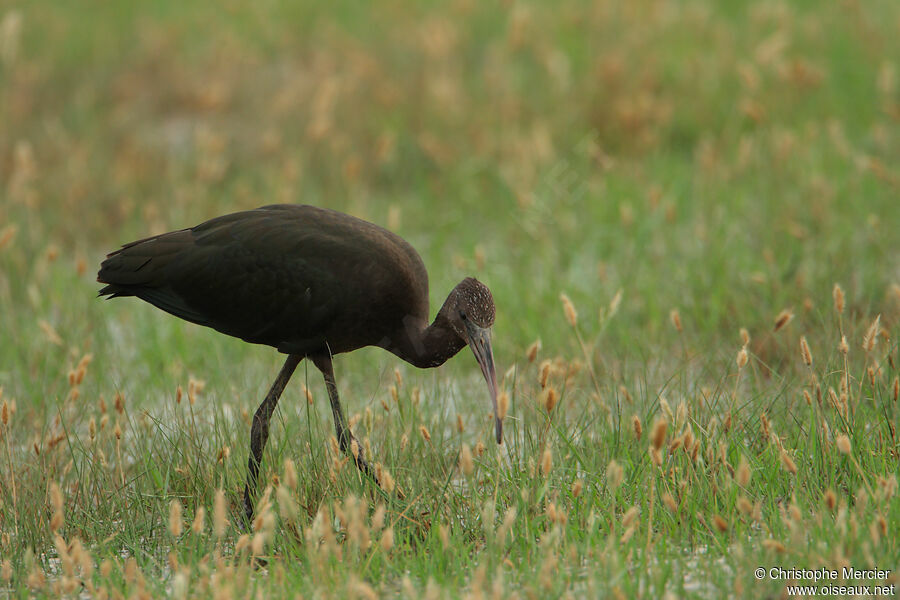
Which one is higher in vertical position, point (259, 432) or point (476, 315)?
point (476, 315)

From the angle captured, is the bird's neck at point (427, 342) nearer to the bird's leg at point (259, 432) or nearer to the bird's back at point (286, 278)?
the bird's back at point (286, 278)

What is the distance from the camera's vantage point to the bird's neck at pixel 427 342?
444cm

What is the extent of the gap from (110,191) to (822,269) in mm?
5053

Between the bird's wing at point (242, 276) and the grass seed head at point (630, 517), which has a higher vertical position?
the bird's wing at point (242, 276)

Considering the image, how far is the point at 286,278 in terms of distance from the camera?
4.50 meters

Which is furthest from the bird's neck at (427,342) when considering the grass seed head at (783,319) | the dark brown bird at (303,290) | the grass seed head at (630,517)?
the grass seed head at (630,517)

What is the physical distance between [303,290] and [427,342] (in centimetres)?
52

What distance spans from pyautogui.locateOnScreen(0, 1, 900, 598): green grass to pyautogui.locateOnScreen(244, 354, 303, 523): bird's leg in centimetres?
5

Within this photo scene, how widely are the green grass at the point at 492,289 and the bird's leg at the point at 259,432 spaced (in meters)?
0.05

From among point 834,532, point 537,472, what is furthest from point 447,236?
point 834,532

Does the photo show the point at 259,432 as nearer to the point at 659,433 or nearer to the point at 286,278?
the point at 286,278

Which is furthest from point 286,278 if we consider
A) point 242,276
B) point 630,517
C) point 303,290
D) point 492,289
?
point 492,289

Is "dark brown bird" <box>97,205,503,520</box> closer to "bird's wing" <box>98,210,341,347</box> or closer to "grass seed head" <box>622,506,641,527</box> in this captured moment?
"bird's wing" <box>98,210,341,347</box>

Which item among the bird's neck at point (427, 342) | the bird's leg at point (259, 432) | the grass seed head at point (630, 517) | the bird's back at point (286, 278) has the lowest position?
the grass seed head at point (630, 517)
